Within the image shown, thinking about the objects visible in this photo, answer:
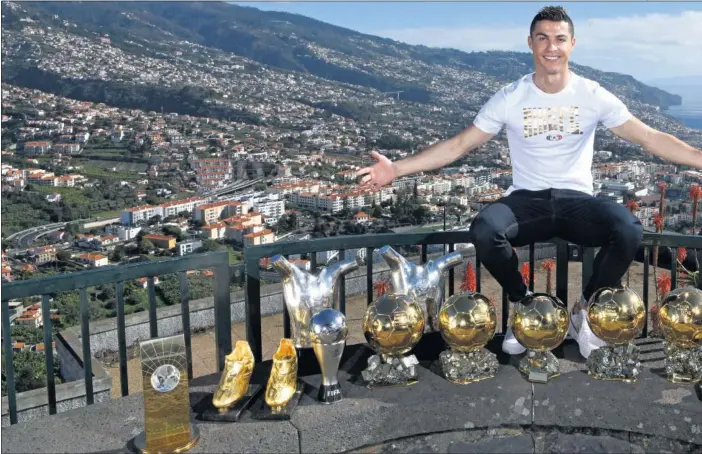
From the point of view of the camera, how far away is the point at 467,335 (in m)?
2.77

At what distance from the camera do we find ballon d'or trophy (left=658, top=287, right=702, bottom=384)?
109 inches

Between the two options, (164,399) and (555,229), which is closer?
(164,399)

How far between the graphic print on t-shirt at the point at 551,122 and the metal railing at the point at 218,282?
1.87 ft

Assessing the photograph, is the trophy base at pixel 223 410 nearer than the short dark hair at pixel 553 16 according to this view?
Yes

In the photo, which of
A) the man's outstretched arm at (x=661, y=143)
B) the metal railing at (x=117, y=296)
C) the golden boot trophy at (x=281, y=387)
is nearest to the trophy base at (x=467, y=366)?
the golden boot trophy at (x=281, y=387)

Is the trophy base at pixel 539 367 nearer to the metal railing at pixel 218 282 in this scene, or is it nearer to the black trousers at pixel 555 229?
the black trousers at pixel 555 229

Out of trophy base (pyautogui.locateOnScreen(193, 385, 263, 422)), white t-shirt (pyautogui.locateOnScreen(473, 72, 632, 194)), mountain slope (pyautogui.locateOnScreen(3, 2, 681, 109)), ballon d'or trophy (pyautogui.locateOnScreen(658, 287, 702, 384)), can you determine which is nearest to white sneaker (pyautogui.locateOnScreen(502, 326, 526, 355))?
ballon d'or trophy (pyautogui.locateOnScreen(658, 287, 702, 384))

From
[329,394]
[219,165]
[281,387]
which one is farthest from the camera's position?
[219,165]

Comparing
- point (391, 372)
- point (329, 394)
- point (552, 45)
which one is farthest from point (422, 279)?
point (552, 45)

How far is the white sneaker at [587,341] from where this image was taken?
299cm

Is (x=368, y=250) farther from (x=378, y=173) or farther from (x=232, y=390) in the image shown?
(x=232, y=390)

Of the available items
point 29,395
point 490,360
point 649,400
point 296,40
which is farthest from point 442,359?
point 296,40

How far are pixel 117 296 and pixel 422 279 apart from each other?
134 centimetres

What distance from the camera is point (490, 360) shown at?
2.89 meters
